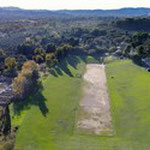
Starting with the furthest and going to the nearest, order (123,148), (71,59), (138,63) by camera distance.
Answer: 1. (71,59)
2. (138,63)
3. (123,148)

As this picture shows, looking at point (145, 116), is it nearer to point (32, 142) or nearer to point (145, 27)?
point (32, 142)

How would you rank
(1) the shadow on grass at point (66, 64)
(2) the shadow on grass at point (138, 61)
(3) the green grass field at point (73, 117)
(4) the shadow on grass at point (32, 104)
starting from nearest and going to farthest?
(3) the green grass field at point (73, 117)
(4) the shadow on grass at point (32, 104)
(1) the shadow on grass at point (66, 64)
(2) the shadow on grass at point (138, 61)

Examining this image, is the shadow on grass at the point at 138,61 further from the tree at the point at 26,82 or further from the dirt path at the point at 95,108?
the tree at the point at 26,82

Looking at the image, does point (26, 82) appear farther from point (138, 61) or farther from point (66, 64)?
point (138, 61)

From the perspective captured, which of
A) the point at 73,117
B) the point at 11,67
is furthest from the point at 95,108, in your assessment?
the point at 11,67

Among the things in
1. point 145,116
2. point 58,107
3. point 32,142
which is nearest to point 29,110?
point 58,107

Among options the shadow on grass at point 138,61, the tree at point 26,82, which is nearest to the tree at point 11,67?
the tree at point 26,82

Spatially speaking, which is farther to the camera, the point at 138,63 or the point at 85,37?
the point at 85,37
